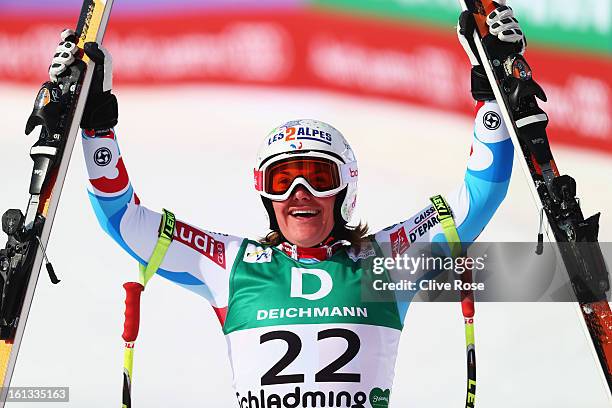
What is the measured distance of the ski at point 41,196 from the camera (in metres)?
5.10

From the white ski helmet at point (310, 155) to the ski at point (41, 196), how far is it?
2.80ft

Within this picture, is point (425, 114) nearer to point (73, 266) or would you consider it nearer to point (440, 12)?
point (440, 12)

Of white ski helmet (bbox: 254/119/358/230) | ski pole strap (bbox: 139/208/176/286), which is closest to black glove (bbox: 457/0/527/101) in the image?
white ski helmet (bbox: 254/119/358/230)

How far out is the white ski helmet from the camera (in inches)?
215

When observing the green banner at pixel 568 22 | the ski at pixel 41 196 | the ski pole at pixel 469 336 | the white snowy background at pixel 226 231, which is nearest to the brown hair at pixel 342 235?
the ski pole at pixel 469 336

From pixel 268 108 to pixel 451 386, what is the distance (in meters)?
4.30

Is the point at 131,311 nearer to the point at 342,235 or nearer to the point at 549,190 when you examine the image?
the point at 342,235

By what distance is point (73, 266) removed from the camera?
360 inches

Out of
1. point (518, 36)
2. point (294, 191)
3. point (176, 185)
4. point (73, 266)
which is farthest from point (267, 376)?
point (176, 185)

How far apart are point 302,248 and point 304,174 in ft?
1.20

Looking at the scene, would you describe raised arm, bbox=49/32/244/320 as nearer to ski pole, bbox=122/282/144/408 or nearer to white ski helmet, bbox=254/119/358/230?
ski pole, bbox=122/282/144/408

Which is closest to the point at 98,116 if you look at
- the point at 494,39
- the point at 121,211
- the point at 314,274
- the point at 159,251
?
the point at 121,211

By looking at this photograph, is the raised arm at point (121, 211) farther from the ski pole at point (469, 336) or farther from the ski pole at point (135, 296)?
the ski pole at point (469, 336)

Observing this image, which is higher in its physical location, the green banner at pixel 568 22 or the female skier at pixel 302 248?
the green banner at pixel 568 22
